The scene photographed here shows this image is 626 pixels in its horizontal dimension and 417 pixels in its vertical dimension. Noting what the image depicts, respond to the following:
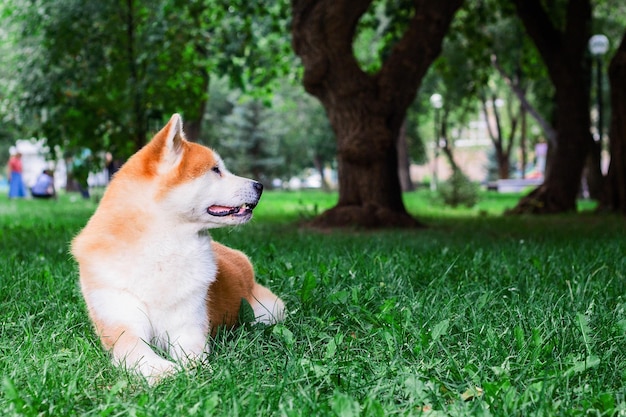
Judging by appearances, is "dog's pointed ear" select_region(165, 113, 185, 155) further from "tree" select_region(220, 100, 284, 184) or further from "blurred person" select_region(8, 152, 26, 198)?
"tree" select_region(220, 100, 284, 184)

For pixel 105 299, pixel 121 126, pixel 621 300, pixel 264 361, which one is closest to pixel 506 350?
pixel 264 361

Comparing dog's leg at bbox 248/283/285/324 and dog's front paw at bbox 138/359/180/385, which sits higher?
dog's leg at bbox 248/283/285/324

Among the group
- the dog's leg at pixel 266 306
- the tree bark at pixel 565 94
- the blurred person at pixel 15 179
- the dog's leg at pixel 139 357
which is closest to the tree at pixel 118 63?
the tree bark at pixel 565 94

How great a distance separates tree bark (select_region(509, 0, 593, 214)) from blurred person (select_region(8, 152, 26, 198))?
17906 mm

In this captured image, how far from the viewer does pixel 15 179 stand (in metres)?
26.8

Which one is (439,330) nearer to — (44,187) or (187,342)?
(187,342)

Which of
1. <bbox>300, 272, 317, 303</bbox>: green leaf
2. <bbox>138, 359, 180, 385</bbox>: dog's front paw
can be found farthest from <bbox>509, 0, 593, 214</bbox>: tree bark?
<bbox>138, 359, 180, 385</bbox>: dog's front paw

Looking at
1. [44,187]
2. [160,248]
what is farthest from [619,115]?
[44,187]

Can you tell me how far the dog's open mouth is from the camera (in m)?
3.35

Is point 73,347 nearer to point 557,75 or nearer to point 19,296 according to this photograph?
point 19,296

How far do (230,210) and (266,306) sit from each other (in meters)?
0.84

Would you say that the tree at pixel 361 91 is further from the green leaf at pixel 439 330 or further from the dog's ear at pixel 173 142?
the dog's ear at pixel 173 142

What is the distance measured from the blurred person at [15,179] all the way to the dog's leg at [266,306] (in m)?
24.6

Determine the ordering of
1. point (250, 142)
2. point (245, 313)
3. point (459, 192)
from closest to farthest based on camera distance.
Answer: point (245, 313)
point (459, 192)
point (250, 142)
